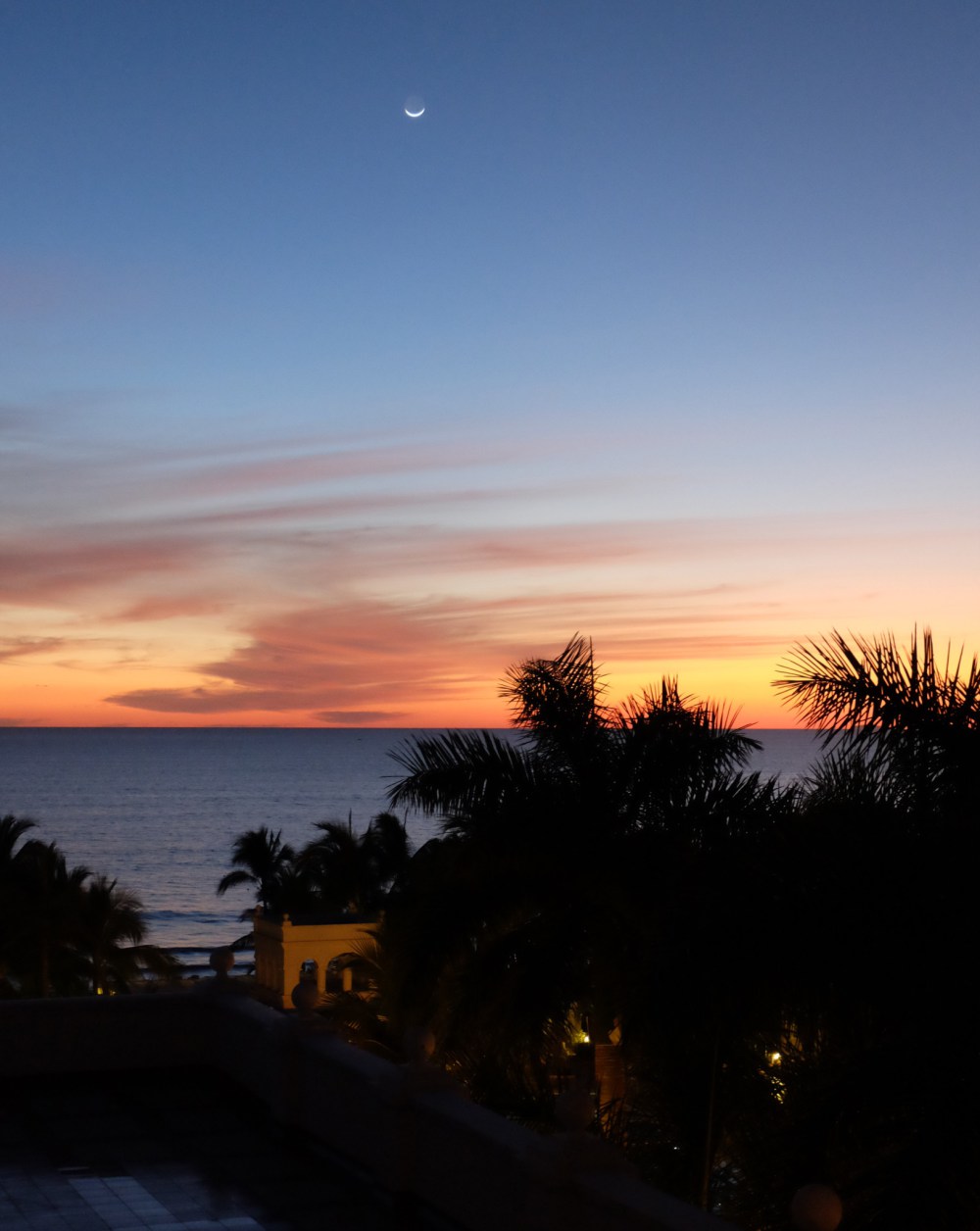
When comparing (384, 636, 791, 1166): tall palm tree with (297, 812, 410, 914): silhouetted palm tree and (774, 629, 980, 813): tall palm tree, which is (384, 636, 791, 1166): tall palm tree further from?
(297, 812, 410, 914): silhouetted palm tree

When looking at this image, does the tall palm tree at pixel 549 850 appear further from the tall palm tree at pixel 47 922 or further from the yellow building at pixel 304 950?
the yellow building at pixel 304 950

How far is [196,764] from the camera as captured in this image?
19375 centimetres

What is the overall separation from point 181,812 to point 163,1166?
396ft

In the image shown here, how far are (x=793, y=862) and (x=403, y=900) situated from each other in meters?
8.66

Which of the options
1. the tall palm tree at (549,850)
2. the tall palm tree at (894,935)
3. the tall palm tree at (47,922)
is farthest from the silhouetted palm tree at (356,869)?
the tall palm tree at (894,935)

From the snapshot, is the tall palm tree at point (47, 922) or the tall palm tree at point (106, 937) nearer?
the tall palm tree at point (47, 922)

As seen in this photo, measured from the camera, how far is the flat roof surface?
7.64 m

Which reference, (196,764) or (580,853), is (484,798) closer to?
(580,853)

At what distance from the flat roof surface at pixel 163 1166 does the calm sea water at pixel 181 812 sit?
1428 inches

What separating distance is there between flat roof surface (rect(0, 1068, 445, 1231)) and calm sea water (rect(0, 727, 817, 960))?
36.3 metres

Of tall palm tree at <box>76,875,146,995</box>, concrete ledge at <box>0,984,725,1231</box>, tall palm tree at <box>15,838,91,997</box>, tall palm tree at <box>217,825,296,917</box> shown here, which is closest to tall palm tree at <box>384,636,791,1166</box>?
concrete ledge at <box>0,984,725,1231</box>

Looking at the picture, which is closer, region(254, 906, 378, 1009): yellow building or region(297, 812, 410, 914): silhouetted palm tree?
region(254, 906, 378, 1009): yellow building

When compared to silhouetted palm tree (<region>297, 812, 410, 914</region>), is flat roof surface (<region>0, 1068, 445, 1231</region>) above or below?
above

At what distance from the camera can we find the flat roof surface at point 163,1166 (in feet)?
25.1
